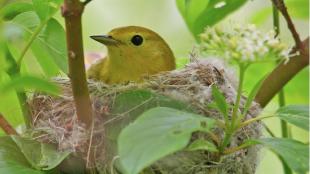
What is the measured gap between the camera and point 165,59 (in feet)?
8.92

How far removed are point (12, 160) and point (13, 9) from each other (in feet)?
1.32

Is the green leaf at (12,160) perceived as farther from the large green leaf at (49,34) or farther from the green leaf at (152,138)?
the green leaf at (152,138)

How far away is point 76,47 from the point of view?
49.0 inches

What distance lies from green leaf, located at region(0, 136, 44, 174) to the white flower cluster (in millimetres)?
513

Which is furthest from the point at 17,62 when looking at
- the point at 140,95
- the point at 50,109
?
the point at 50,109

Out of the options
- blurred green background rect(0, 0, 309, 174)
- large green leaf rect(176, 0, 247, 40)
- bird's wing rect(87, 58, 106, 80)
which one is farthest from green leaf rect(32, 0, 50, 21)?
blurred green background rect(0, 0, 309, 174)

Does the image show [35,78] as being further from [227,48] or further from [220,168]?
[220,168]

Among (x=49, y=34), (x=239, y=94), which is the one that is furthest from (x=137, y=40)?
(x=239, y=94)

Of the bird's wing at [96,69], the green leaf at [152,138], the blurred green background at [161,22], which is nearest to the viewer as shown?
the green leaf at [152,138]

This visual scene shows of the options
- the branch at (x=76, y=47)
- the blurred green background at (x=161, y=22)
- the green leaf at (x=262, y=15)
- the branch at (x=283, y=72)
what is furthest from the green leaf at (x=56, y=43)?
the blurred green background at (x=161, y=22)

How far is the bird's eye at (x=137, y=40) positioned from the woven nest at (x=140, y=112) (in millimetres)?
315

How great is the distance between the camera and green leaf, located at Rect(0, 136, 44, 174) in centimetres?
147

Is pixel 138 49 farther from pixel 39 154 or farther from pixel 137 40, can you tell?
pixel 39 154

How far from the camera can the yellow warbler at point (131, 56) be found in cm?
250
